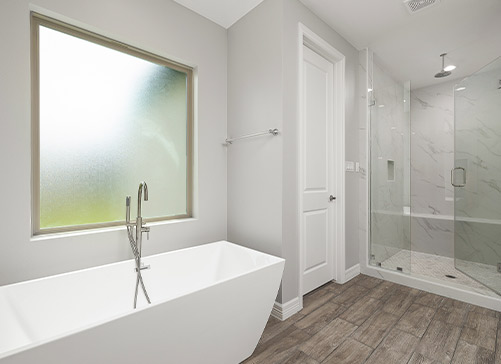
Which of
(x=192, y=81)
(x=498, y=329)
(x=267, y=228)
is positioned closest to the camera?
(x=498, y=329)

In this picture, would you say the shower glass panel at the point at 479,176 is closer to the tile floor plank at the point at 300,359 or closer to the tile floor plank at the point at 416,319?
the tile floor plank at the point at 416,319

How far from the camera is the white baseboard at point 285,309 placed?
1924 mm

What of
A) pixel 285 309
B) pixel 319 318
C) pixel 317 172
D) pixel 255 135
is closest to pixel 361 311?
pixel 319 318

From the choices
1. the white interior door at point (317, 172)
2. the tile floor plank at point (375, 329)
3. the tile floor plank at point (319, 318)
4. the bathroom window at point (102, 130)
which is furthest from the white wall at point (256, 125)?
the tile floor plank at point (375, 329)

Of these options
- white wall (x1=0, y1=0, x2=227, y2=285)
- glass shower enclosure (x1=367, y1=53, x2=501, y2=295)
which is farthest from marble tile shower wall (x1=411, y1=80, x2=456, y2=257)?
white wall (x1=0, y1=0, x2=227, y2=285)

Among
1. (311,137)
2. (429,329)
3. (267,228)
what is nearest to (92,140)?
(267,228)

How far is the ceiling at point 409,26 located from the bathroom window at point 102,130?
0.73m

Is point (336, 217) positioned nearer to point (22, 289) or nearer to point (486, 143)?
point (486, 143)

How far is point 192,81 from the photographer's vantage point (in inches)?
90.4

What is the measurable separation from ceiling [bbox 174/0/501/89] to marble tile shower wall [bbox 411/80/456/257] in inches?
24.4

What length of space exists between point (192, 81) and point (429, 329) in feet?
9.16

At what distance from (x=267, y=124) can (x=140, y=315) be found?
1589mm

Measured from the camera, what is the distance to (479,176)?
8.51 feet

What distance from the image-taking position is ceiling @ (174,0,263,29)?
2.06 meters
